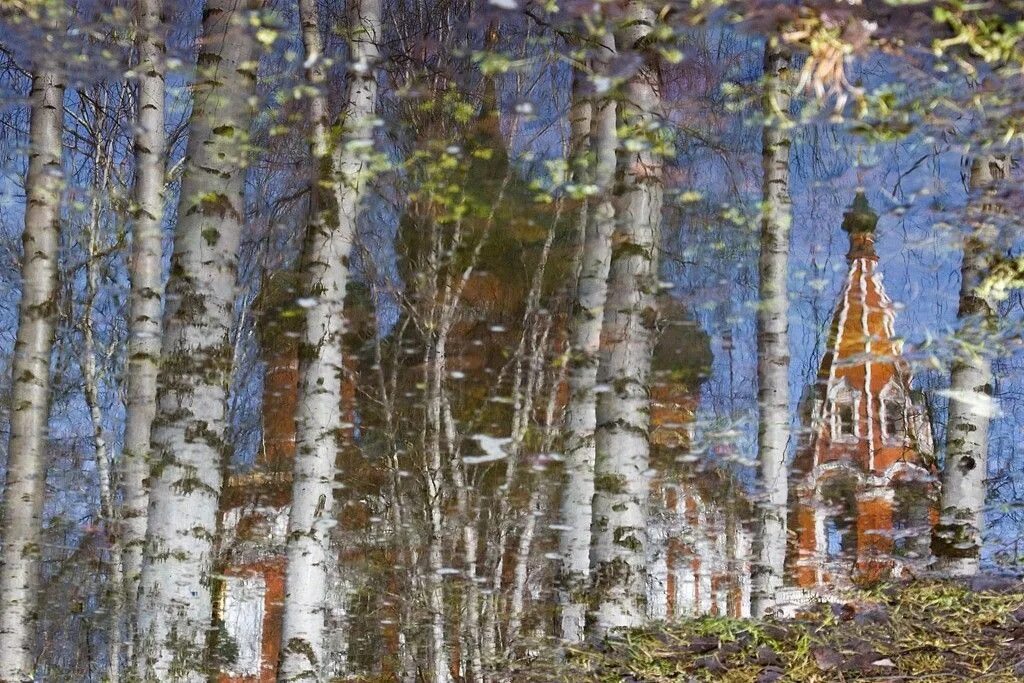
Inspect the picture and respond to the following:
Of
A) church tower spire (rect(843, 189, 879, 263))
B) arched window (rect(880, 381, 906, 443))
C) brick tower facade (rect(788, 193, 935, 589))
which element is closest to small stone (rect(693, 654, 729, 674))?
brick tower facade (rect(788, 193, 935, 589))

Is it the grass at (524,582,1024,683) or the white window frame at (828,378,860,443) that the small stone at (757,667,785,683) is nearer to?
the grass at (524,582,1024,683)

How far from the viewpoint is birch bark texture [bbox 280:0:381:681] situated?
6160 millimetres

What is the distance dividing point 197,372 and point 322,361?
1.35m

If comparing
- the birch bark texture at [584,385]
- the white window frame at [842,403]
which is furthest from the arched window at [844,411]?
the birch bark texture at [584,385]

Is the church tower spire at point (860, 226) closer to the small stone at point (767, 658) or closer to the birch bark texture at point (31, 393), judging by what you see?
the small stone at point (767, 658)

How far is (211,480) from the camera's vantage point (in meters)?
5.24

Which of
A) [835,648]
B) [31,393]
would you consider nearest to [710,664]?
[835,648]

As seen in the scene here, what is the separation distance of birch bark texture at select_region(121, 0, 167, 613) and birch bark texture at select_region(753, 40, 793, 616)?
4.59 metres

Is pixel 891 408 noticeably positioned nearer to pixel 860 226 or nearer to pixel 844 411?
pixel 844 411

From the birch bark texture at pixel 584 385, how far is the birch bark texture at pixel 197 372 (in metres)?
2.47

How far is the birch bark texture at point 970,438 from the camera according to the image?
7074 millimetres

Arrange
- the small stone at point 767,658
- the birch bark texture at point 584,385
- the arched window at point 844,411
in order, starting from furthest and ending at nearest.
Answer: the arched window at point 844,411, the birch bark texture at point 584,385, the small stone at point 767,658

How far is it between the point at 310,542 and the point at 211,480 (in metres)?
1.19

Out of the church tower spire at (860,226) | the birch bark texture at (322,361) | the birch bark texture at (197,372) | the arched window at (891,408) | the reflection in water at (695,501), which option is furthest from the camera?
the arched window at (891,408)
